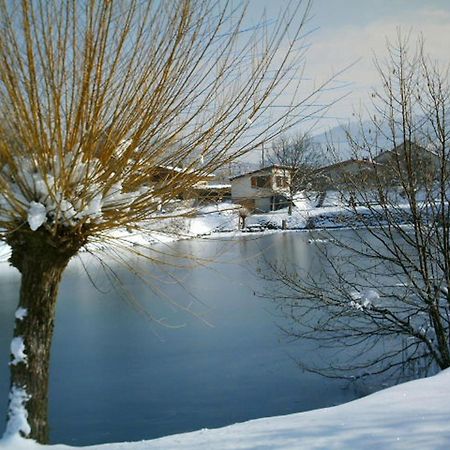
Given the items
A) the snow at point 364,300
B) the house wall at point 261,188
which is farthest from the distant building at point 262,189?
the snow at point 364,300

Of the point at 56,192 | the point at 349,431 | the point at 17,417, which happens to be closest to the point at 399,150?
the point at 349,431

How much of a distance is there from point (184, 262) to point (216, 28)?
33.4 ft

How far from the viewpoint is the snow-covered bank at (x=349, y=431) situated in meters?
2.30

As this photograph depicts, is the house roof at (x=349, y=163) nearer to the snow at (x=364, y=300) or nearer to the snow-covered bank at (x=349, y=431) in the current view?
the snow at (x=364, y=300)

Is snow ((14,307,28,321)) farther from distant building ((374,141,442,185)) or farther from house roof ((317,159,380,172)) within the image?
distant building ((374,141,442,185))

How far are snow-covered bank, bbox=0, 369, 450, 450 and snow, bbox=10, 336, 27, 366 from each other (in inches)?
14.8

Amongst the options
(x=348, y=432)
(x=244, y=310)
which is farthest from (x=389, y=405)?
(x=244, y=310)

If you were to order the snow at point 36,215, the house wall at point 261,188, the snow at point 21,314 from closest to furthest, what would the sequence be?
the snow at point 36,215 → the snow at point 21,314 → the house wall at point 261,188

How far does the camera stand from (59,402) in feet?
18.1

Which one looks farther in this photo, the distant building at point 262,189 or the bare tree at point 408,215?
the bare tree at point 408,215

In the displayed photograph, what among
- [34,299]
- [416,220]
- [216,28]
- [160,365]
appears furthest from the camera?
[160,365]

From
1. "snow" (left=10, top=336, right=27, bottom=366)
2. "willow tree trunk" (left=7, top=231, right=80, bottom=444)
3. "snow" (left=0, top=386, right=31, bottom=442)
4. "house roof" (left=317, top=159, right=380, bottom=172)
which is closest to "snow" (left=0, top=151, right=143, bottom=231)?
"willow tree trunk" (left=7, top=231, right=80, bottom=444)

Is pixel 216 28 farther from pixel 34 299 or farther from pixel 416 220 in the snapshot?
pixel 416 220

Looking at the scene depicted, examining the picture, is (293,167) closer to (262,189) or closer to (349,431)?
(262,189)
